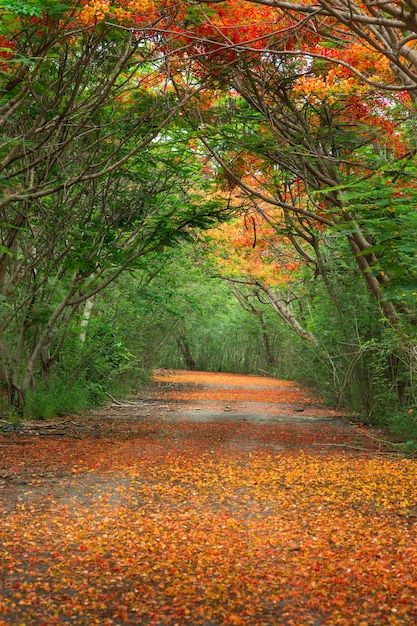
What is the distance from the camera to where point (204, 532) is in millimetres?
5715

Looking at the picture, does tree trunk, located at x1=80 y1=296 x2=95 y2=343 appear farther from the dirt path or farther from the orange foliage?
the orange foliage

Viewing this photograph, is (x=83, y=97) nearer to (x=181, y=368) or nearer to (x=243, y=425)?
(x=243, y=425)

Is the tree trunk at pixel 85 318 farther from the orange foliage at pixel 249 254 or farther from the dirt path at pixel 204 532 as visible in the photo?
the orange foliage at pixel 249 254

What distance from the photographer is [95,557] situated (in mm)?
4992

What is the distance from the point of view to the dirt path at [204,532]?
161 inches

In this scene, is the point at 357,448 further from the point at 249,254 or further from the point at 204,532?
the point at 249,254

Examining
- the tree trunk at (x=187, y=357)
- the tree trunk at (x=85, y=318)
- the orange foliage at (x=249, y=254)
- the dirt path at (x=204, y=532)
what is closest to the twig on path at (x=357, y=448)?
the dirt path at (x=204, y=532)

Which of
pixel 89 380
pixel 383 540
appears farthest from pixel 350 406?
pixel 383 540

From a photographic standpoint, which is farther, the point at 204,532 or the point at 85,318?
the point at 85,318

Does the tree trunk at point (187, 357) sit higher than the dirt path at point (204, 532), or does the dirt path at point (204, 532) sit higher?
the tree trunk at point (187, 357)

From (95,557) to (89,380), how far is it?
11566mm

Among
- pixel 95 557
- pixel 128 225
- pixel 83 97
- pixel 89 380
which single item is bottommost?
pixel 95 557

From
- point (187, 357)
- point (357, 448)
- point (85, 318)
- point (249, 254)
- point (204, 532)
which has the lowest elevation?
point (204, 532)

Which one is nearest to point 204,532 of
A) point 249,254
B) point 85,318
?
point 85,318
